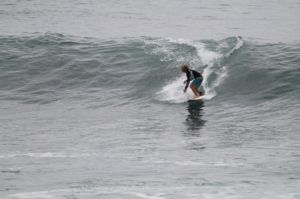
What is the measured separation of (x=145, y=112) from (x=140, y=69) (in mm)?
6750

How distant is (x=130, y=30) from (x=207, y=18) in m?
9.43

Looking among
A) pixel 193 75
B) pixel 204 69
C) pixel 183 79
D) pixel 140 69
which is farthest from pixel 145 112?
pixel 140 69

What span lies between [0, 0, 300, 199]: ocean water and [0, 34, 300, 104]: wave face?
0.06 m

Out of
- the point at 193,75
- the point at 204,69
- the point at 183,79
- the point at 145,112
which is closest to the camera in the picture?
the point at 145,112

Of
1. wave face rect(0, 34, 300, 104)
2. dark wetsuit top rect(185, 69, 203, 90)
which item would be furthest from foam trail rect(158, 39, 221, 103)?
dark wetsuit top rect(185, 69, 203, 90)

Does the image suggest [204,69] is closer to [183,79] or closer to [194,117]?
[183,79]

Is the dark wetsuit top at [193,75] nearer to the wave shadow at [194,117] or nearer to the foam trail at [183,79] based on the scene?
the foam trail at [183,79]

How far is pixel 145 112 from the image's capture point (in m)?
23.9

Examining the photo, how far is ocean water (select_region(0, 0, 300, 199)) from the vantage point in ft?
48.5

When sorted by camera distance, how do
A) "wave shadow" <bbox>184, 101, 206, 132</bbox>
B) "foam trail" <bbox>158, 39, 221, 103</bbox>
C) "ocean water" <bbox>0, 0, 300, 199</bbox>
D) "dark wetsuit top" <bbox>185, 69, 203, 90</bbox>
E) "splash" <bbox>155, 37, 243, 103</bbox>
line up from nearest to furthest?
"ocean water" <bbox>0, 0, 300, 199</bbox>
"wave shadow" <bbox>184, 101, 206, 132</bbox>
"dark wetsuit top" <bbox>185, 69, 203, 90</bbox>
"foam trail" <bbox>158, 39, 221, 103</bbox>
"splash" <bbox>155, 37, 243, 103</bbox>

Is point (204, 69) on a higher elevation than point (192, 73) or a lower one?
lower

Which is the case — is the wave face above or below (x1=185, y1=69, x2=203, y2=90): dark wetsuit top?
below

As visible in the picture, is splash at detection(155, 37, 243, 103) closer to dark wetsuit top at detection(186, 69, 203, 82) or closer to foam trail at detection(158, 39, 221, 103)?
foam trail at detection(158, 39, 221, 103)

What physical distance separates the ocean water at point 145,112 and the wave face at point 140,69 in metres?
0.06
